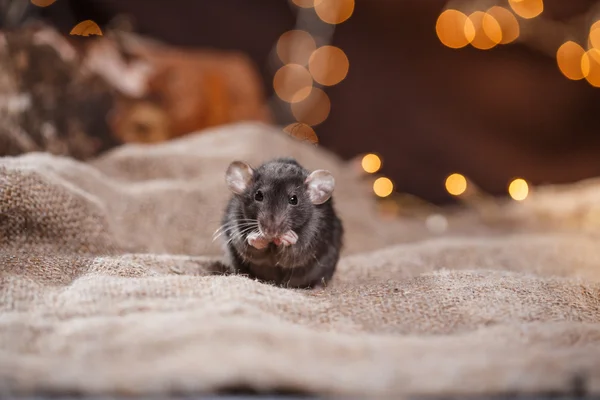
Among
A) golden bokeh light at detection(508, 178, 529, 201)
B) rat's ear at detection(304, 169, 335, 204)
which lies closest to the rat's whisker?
rat's ear at detection(304, 169, 335, 204)

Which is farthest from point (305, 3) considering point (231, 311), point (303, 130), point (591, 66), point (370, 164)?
point (231, 311)

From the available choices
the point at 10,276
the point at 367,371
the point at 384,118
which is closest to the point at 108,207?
the point at 10,276

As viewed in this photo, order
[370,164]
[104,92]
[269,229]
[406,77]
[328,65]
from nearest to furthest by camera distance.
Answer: [269,229]
[104,92]
[370,164]
[328,65]
[406,77]

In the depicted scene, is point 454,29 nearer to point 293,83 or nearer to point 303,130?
point 293,83

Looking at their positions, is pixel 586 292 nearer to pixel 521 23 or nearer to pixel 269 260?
pixel 269 260

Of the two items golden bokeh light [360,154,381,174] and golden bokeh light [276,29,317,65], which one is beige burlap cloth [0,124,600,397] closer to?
golden bokeh light [360,154,381,174]

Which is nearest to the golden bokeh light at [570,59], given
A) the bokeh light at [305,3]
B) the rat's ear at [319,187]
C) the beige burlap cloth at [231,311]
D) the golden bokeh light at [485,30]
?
the golden bokeh light at [485,30]

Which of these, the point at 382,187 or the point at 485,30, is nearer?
the point at 382,187
